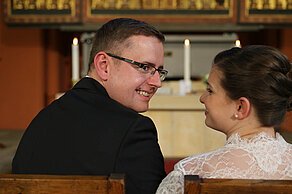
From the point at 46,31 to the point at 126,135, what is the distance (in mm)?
6639

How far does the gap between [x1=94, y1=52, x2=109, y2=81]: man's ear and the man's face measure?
0.07 feet

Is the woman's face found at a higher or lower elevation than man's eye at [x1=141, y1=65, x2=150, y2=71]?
lower

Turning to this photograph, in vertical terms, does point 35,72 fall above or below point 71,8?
below

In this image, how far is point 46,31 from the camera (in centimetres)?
732

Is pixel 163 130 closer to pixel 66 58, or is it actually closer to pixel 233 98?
pixel 233 98

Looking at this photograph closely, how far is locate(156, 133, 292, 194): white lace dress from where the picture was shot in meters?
1.15

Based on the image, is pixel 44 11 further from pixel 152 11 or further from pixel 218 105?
pixel 218 105

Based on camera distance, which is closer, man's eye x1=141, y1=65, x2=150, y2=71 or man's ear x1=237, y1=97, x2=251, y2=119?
man's ear x1=237, y1=97, x2=251, y2=119

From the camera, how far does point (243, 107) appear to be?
131 cm

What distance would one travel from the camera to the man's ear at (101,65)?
1.64 m

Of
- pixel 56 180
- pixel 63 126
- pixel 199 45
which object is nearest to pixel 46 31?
pixel 199 45

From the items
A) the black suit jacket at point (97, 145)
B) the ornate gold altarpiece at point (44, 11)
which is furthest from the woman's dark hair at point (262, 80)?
the ornate gold altarpiece at point (44, 11)

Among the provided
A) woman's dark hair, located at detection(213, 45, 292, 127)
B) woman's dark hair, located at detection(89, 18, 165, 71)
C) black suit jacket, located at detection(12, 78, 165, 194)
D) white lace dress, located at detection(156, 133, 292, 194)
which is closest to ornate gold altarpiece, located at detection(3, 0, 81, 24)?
woman's dark hair, located at detection(89, 18, 165, 71)

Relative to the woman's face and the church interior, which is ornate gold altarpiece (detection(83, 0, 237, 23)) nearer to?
the church interior
